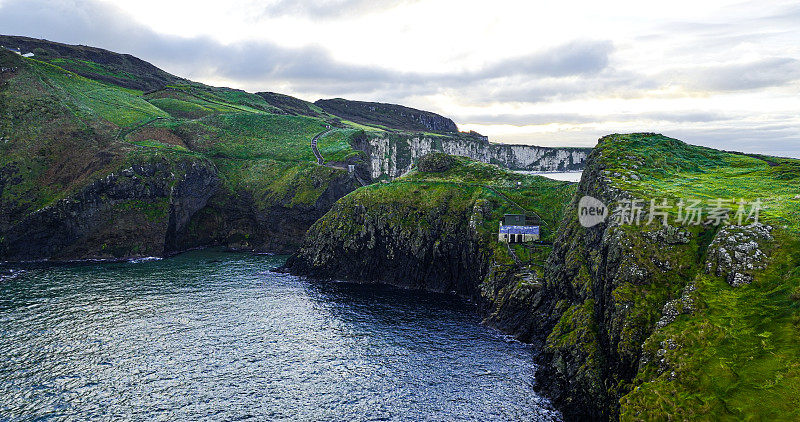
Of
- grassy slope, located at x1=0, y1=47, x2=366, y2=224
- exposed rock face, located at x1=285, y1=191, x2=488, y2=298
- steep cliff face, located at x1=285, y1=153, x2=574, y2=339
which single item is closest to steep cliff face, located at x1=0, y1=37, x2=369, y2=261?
grassy slope, located at x1=0, y1=47, x2=366, y2=224

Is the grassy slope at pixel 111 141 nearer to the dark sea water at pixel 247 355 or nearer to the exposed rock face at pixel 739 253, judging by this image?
the dark sea water at pixel 247 355

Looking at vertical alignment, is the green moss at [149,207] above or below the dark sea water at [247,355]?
above

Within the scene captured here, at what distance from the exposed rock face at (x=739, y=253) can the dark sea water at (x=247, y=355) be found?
2199cm

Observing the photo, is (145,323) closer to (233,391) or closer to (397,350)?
(233,391)

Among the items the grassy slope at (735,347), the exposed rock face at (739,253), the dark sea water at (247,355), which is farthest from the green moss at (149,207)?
the exposed rock face at (739,253)

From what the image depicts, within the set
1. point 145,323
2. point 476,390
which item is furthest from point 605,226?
point 145,323

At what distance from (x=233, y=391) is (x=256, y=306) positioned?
30247 millimetres

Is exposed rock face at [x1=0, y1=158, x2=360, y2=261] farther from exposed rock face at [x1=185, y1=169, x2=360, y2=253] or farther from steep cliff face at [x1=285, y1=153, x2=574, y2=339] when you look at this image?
steep cliff face at [x1=285, y1=153, x2=574, y2=339]

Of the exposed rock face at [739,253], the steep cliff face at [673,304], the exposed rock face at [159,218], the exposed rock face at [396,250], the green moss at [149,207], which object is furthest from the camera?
the green moss at [149,207]

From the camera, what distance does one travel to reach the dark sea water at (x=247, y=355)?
46000mm

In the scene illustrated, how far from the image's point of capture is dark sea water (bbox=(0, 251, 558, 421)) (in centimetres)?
4600

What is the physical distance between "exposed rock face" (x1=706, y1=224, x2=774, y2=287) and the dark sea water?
22.0 metres

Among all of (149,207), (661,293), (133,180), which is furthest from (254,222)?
(661,293)

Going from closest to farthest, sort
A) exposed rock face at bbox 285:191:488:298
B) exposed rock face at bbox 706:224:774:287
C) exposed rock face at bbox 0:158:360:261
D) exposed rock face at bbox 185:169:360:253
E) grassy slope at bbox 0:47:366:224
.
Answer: exposed rock face at bbox 706:224:774:287 < exposed rock face at bbox 285:191:488:298 < exposed rock face at bbox 0:158:360:261 < grassy slope at bbox 0:47:366:224 < exposed rock face at bbox 185:169:360:253
